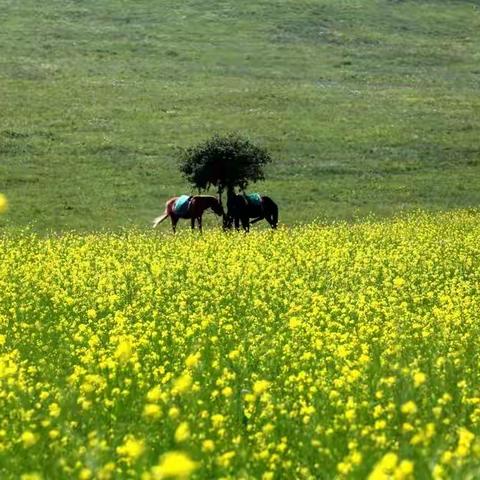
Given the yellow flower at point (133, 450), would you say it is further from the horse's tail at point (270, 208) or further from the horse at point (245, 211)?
the horse's tail at point (270, 208)

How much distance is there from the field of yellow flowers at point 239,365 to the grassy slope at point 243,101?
20.7 metres

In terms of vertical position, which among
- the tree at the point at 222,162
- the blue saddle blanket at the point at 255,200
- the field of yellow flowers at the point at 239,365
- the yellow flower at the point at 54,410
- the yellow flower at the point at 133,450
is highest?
the yellow flower at the point at 133,450

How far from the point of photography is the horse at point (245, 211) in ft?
127

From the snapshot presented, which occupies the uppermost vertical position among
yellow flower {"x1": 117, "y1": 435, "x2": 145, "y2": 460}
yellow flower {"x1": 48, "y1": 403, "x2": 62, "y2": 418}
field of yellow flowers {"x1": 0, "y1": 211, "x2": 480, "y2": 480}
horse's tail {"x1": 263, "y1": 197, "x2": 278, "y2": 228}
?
yellow flower {"x1": 117, "y1": 435, "x2": 145, "y2": 460}

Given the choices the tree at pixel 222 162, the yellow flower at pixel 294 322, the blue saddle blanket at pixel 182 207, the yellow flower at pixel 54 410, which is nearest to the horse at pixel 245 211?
the blue saddle blanket at pixel 182 207

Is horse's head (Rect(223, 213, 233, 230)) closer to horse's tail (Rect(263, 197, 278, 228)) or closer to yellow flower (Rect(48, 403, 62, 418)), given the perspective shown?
horse's tail (Rect(263, 197, 278, 228))

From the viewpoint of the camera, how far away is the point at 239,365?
12.6 m

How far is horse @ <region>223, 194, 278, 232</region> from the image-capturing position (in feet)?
127

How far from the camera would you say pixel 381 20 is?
10825 cm

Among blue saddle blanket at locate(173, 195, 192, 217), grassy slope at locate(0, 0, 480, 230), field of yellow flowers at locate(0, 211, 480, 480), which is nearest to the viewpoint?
field of yellow flowers at locate(0, 211, 480, 480)

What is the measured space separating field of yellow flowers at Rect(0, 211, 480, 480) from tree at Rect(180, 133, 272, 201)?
13.7 m

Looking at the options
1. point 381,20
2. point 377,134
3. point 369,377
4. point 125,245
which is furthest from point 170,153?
point 381,20

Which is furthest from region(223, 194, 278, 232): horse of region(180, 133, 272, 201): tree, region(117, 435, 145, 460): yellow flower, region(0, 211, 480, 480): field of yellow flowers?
region(117, 435, 145, 460): yellow flower

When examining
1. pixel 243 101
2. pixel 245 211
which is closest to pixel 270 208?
pixel 245 211
